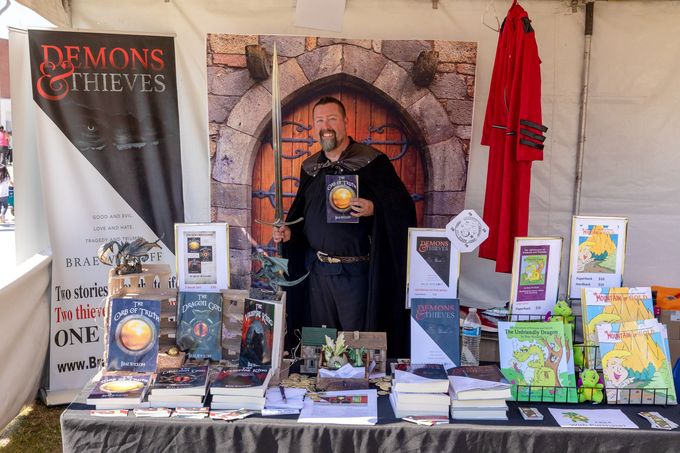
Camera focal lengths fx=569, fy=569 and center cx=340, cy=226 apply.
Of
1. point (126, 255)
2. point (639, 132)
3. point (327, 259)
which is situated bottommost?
point (327, 259)

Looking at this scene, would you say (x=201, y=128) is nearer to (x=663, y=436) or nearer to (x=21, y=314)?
(x=21, y=314)

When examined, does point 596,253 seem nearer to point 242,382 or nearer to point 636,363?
point 636,363

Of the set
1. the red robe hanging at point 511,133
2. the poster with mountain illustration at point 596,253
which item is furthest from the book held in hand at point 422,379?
the red robe hanging at point 511,133

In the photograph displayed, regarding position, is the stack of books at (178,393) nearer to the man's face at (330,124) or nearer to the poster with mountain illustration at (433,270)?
the poster with mountain illustration at (433,270)

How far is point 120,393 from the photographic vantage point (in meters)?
1.98

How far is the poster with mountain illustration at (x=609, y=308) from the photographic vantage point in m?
2.13

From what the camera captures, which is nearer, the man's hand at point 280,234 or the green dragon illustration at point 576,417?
the green dragon illustration at point 576,417

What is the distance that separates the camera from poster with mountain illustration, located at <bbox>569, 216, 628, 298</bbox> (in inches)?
89.5

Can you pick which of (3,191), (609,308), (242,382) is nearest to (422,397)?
(242,382)

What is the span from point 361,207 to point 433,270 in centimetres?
83

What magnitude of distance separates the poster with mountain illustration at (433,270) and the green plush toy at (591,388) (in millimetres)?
592

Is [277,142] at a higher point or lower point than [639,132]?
lower

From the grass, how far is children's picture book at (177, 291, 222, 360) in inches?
64.3

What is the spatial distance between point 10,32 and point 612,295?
11.6 ft
